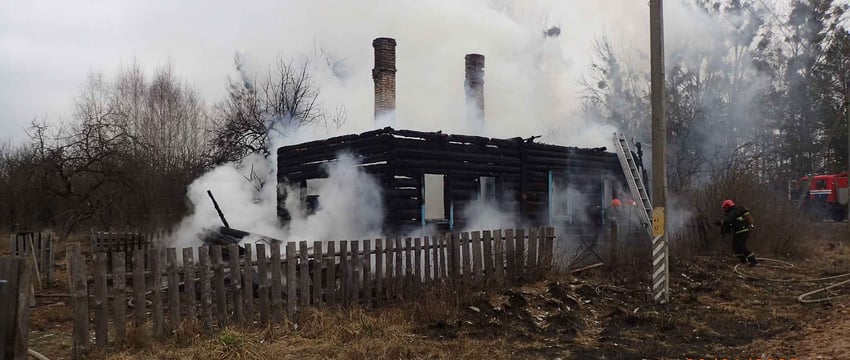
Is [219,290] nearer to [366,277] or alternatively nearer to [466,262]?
[366,277]

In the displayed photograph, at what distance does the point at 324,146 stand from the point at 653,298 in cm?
720

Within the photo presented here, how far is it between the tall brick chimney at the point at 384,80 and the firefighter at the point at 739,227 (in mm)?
9375

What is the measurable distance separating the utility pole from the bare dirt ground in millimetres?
444

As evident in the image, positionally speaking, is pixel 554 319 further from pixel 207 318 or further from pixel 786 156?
pixel 786 156

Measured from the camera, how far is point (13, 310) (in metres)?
3.91

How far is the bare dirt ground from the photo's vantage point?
604 cm

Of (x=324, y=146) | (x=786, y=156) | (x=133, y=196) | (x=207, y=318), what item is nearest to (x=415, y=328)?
(x=207, y=318)

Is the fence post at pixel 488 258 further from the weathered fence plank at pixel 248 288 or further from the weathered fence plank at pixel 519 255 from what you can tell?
the weathered fence plank at pixel 248 288

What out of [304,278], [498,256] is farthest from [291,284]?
[498,256]

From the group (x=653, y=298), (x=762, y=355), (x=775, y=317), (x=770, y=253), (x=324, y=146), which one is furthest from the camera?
(x=770, y=253)

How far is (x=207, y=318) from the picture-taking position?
6609 millimetres

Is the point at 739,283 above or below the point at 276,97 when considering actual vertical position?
below

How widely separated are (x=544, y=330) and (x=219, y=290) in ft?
12.7

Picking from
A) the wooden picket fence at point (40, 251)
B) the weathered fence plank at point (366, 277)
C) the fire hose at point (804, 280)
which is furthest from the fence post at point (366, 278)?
the wooden picket fence at point (40, 251)
